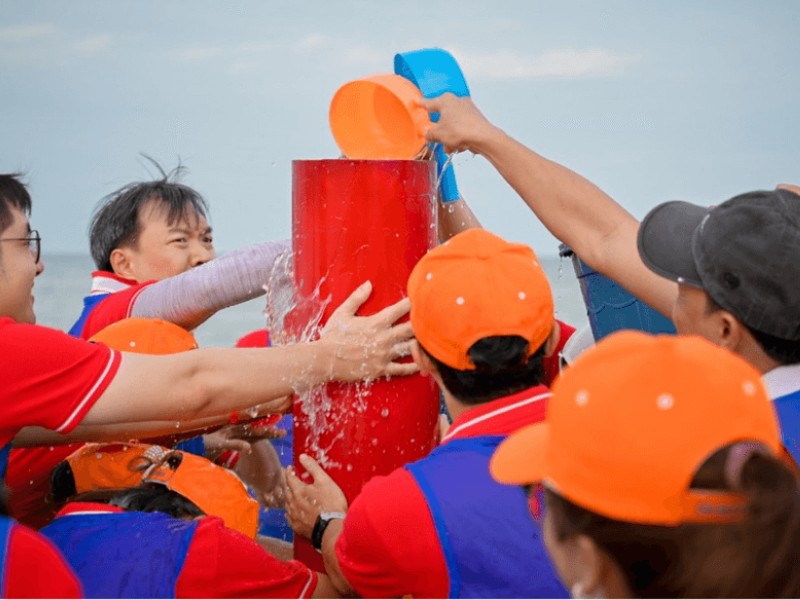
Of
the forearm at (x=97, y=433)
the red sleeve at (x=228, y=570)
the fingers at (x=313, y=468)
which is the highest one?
the forearm at (x=97, y=433)

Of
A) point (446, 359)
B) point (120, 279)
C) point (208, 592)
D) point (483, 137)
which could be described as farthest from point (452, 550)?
point (120, 279)

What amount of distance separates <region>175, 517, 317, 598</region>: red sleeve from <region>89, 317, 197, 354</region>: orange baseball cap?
666 millimetres

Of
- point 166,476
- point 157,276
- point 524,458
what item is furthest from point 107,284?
point 524,458

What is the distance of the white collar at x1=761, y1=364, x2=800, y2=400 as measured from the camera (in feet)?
6.77

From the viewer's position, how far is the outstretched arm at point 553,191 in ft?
8.51

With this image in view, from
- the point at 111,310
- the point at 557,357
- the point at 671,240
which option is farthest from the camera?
the point at 111,310

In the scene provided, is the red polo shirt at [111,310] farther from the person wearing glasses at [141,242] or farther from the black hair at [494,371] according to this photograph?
the black hair at [494,371]

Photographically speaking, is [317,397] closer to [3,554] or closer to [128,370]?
[128,370]

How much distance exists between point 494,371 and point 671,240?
488mm

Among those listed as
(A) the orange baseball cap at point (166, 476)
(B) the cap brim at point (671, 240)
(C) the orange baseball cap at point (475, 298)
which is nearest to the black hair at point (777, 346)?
(B) the cap brim at point (671, 240)

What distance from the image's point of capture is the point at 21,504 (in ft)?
9.09

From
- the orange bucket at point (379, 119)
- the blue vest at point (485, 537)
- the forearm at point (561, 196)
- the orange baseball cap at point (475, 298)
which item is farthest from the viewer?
the orange bucket at point (379, 119)

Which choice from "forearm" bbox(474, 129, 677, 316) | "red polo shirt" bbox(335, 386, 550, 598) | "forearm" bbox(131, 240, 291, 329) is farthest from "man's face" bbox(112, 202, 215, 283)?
"red polo shirt" bbox(335, 386, 550, 598)

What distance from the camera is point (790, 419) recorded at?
205 centimetres
